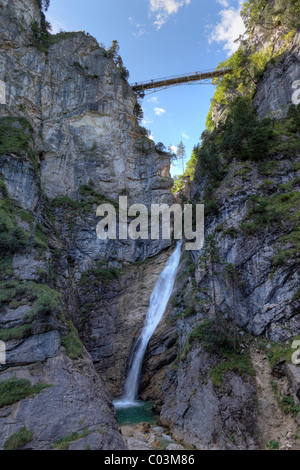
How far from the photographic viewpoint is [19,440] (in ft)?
31.3

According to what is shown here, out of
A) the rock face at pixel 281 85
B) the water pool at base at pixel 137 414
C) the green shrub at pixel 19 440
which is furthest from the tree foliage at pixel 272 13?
the green shrub at pixel 19 440

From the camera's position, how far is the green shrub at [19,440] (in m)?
9.36

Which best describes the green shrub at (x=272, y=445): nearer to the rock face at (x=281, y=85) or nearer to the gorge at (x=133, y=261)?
the gorge at (x=133, y=261)

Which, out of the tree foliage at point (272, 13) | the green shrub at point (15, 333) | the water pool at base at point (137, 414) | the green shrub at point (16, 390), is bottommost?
the water pool at base at point (137, 414)

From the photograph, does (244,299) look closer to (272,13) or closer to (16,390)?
(16,390)

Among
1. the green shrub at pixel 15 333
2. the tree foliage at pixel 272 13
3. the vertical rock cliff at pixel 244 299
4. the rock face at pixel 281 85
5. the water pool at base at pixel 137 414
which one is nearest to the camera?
the vertical rock cliff at pixel 244 299

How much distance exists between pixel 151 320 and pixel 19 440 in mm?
15699

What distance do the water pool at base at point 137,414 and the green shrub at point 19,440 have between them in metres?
6.36

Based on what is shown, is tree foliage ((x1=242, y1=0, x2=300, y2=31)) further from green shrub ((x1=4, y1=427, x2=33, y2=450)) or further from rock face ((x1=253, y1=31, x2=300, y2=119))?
green shrub ((x1=4, y1=427, x2=33, y2=450))

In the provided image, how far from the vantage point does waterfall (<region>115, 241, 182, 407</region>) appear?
20.8m

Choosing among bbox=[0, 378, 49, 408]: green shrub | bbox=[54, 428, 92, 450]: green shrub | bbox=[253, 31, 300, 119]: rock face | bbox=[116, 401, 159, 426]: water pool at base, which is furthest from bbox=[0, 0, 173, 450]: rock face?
bbox=[253, 31, 300, 119]: rock face

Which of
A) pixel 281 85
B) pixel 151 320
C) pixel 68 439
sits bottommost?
pixel 68 439

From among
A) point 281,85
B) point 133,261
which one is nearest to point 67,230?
point 133,261
